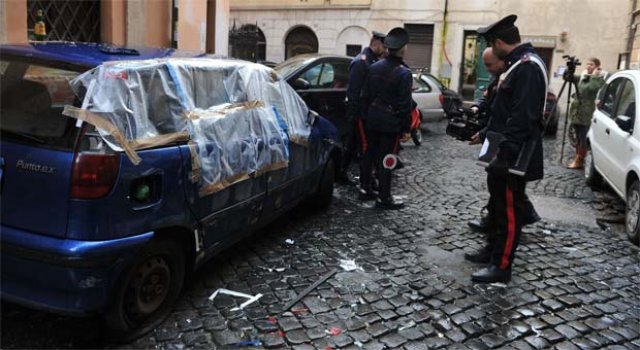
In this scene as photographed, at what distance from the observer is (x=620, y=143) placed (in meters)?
6.35

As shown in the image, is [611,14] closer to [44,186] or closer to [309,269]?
[309,269]

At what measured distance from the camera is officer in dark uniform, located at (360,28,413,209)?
601 cm

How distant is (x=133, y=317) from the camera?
129 inches

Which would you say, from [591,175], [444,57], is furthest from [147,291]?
[444,57]

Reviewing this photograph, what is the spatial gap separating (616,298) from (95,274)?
367cm

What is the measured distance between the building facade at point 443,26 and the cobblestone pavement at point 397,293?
1559 centimetres

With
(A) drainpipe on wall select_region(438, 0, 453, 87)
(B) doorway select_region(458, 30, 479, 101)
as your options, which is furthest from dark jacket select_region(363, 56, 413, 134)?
(B) doorway select_region(458, 30, 479, 101)

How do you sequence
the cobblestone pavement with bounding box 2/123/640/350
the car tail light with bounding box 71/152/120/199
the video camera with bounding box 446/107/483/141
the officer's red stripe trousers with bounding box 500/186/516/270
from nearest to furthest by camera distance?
the car tail light with bounding box 71/152/120/199, the cobblestone pavement with bounding box 2/123/640/350, the officer's red stripe trousers with bounding box 500/186/516/270, the video camera with bounding box 446/107/483/141

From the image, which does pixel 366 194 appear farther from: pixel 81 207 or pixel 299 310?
pixel 81 207

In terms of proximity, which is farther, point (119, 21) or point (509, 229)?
point (119, 21)

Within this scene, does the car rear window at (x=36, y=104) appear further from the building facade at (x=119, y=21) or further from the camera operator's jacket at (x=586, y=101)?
the camera operator's jacket at (x=586, y=101)

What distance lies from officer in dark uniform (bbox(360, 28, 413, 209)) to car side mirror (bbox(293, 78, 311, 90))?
1.37 m

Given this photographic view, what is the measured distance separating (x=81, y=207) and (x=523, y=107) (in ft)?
9.86

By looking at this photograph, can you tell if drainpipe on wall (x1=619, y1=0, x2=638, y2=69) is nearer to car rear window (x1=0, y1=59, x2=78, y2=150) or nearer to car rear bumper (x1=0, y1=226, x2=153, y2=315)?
car rear window (x1=0, y1=59, x2=78, y2=150)
